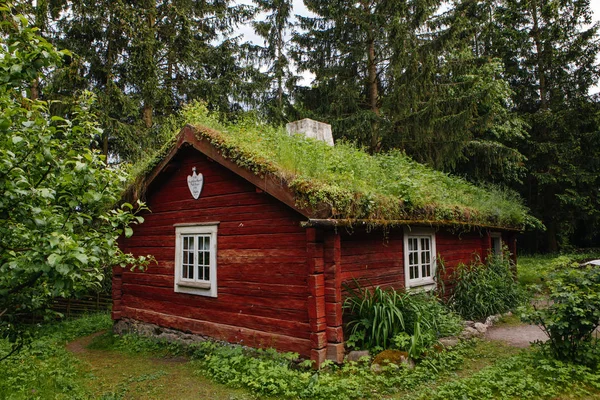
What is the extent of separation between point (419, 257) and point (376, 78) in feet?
37.3

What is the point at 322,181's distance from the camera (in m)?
6.73

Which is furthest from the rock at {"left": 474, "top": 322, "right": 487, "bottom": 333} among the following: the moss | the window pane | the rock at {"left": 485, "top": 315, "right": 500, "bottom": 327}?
the moss

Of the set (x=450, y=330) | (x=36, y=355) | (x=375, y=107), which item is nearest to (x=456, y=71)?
(x=375, y=107)

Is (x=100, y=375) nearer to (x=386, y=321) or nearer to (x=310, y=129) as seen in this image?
(x=386, y=321)

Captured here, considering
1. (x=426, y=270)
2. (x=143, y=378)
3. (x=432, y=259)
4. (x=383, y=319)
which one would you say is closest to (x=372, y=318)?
(x=383, y=319)

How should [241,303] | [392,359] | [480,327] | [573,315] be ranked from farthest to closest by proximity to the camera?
[480,327], [241,303], [392,359], [573,315]

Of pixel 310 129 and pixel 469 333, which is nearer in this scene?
pixel 469 333

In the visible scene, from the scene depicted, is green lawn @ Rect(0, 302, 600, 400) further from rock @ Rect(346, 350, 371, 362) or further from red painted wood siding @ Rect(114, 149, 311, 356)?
red painted wood siding @ Rect(114, 149, 311, 356)

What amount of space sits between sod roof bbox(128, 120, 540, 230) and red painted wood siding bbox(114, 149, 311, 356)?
0.51 metres

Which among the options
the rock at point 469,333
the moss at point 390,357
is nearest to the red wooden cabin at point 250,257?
the moss at point 390,357

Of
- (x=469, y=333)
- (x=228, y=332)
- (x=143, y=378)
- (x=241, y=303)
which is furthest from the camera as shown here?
(x=469, y=333)

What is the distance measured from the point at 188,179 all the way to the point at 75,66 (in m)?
8.62

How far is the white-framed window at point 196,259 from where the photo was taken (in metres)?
8.27

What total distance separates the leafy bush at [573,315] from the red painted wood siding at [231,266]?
3.74m
